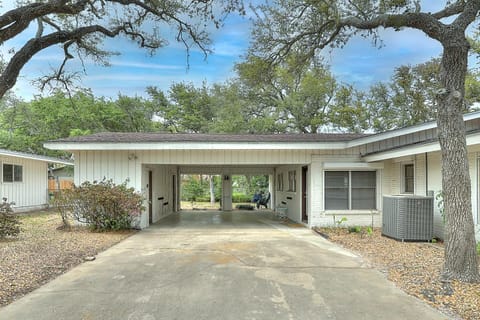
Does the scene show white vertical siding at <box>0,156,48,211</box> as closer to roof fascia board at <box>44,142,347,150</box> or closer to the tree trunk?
roof fascia board at <box>44,142,347,150</box>

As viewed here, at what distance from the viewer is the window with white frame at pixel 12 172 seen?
14.7 m

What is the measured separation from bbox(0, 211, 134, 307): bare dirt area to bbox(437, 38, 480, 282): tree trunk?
6.13 metres

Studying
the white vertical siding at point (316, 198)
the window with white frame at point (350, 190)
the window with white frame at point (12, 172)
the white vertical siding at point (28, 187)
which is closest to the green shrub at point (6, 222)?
the white vertical siding at point (28, 187)

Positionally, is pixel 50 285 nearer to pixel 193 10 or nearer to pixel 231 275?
pixel 231 275

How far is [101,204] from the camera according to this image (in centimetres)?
976

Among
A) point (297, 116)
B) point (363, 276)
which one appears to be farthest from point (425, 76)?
point (363, 276)

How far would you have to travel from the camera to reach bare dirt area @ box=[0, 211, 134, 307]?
5.08 m

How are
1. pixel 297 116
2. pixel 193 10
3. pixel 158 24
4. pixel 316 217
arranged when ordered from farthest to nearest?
pixel 297 116 → pixel 316 217 → pixel 158 24 → pixel 193 10

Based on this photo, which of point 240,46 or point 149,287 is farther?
point 240,46

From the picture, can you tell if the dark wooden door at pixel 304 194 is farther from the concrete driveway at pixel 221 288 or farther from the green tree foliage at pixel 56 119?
the green tree foliage at pixel 56 119

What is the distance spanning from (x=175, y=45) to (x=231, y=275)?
6.55 metres

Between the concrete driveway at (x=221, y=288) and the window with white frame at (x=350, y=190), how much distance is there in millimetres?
3221

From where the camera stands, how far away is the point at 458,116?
204 inches

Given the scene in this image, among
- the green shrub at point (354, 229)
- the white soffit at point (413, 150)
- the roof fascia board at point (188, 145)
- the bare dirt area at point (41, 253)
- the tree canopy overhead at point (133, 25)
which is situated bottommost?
the green shrub at point (354, 229)
